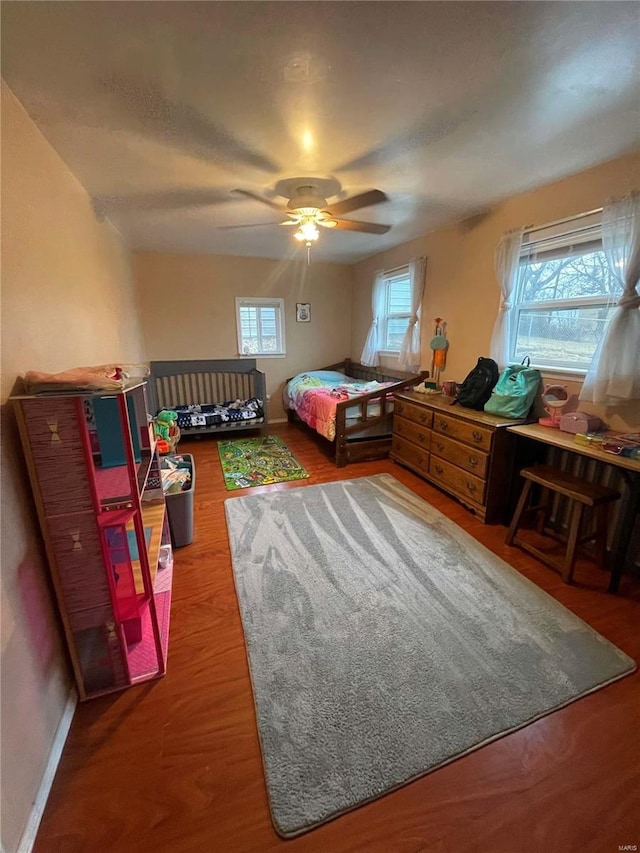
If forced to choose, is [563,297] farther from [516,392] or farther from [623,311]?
[516,392]

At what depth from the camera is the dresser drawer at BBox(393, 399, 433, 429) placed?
3.16 meters

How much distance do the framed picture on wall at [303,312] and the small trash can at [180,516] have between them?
355cm

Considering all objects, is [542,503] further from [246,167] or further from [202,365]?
[202,365]

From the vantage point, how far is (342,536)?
7.98ft

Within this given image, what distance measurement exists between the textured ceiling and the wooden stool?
1.82 meters

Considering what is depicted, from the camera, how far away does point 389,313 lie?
462cm

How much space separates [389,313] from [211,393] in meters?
2.70

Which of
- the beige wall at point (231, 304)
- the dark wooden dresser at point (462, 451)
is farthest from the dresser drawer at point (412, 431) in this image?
the beige wall at point (231, 304)

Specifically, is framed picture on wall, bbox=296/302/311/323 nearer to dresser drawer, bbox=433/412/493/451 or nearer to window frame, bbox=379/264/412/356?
window frame, bbox=379/264/412/356

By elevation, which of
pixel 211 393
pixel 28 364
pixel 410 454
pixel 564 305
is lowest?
pixel 410 454

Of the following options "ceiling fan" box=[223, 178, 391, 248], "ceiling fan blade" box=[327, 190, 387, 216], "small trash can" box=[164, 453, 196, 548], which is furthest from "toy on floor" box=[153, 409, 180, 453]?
"ceiling fan blade" box=[327, 190, 387, 216]

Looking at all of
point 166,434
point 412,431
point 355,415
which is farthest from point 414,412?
point 166,434

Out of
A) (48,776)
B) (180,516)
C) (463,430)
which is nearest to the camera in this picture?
(48,776)

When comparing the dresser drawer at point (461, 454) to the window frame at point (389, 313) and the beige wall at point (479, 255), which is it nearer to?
the beige wall at point (479, 255)
